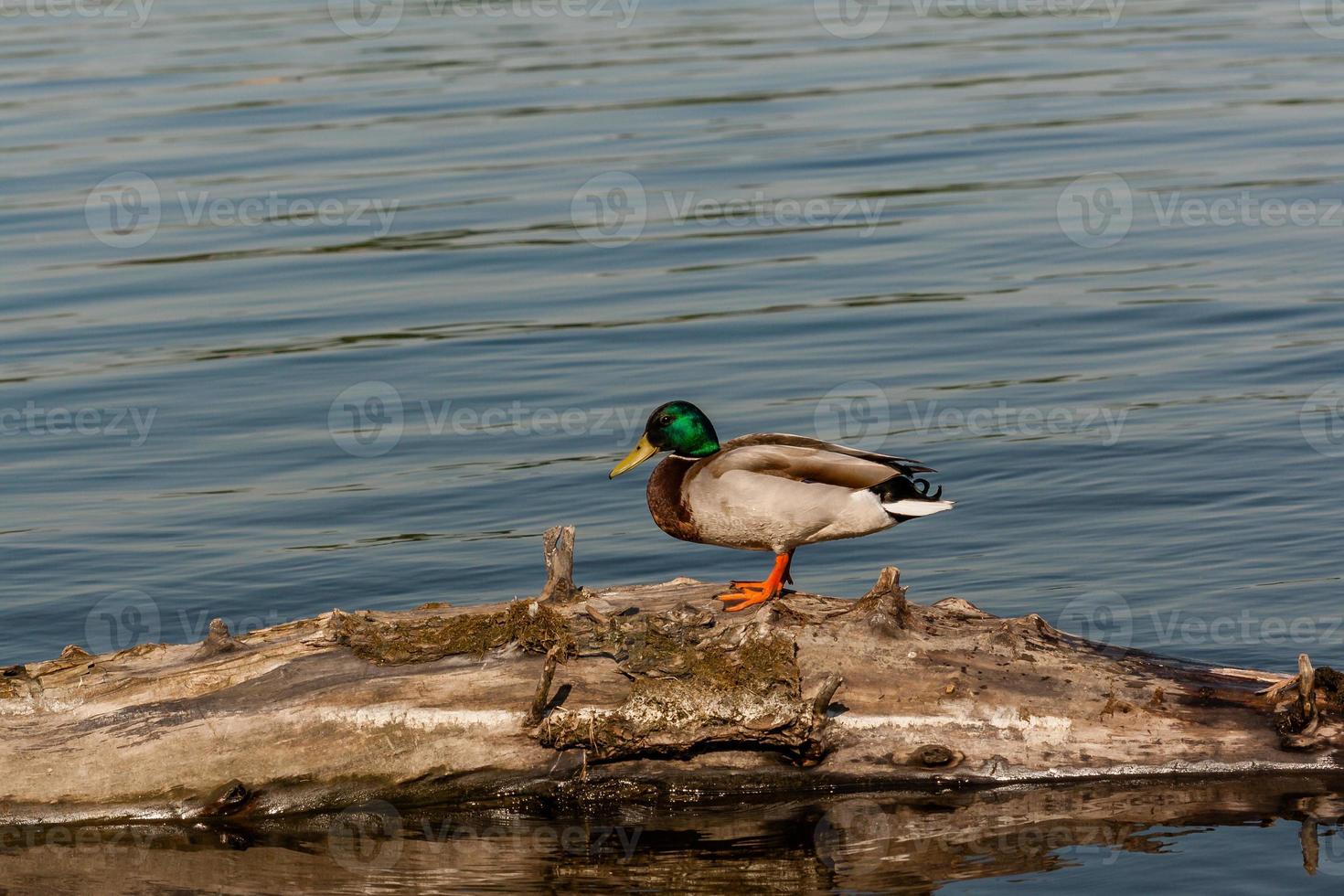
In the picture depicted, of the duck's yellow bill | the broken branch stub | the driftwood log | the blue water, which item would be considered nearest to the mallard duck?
the duck's yellow bill

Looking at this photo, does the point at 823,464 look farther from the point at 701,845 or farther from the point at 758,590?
the point at 701,845

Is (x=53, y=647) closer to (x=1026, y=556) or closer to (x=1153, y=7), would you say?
(x=1026, y=556)

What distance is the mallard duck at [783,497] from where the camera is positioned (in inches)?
271

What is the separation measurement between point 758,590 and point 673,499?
0.56 meters

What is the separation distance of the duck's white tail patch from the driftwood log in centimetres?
46

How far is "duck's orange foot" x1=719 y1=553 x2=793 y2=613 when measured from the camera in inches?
269

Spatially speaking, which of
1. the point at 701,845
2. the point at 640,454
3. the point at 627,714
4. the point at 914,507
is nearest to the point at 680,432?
the point at 640,454

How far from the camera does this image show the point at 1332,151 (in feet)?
67.0

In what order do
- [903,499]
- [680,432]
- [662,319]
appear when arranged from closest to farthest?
[903,499], [680,432], [662,319]

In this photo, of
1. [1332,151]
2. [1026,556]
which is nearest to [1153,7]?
[1332,151]

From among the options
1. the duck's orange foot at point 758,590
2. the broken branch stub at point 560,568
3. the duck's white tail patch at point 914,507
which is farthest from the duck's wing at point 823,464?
the broken branch stub at point 560,568

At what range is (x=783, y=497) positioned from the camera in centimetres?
688

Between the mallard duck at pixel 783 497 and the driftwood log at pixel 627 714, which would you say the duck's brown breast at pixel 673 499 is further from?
the driftwood log at pixel 627 714

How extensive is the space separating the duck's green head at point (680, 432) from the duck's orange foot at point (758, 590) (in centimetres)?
60
